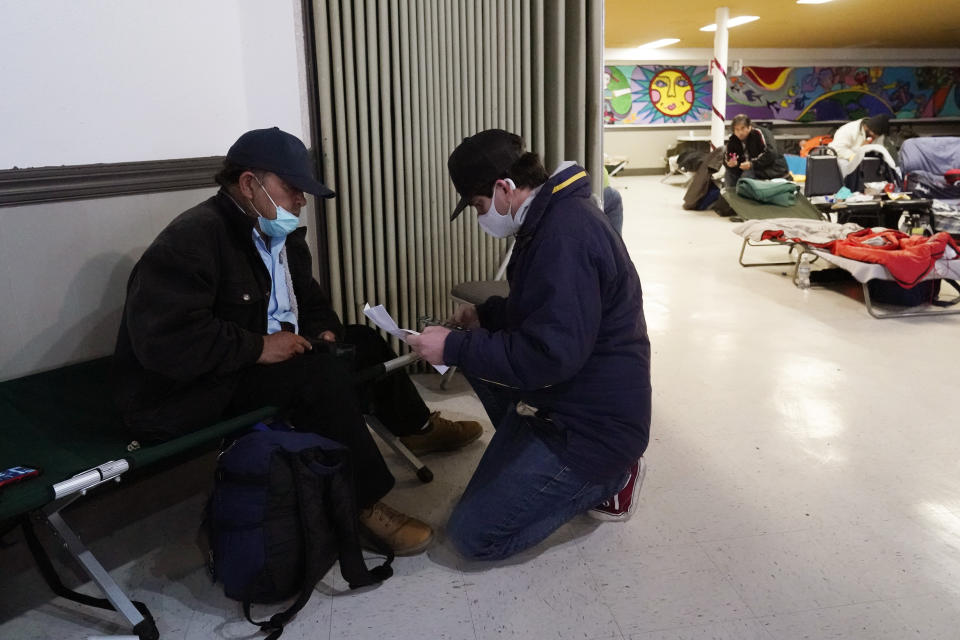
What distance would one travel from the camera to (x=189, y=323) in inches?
78.2

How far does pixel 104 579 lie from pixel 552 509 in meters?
1.19

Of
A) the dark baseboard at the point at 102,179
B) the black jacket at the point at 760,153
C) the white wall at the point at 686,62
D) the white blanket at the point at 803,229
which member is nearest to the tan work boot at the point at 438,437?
the dark baseboard at the point at 102,179

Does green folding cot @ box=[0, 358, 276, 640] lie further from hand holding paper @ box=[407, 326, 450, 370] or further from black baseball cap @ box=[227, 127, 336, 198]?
black baseball cap @ box=[227, 127, 336, 198]

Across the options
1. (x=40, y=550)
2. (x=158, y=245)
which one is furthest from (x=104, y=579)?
(x=158, y=245)

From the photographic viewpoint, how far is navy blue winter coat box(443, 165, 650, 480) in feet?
6.34

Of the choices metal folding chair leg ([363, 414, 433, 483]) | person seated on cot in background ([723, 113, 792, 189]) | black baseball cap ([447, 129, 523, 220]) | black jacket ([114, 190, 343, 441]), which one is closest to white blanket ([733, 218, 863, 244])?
person seated on cot in background ([723, 113, 792, 189])

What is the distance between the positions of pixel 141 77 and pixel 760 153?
8068mm

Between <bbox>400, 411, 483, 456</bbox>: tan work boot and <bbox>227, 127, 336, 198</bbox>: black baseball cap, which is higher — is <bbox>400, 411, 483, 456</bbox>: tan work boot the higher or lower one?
the lower one

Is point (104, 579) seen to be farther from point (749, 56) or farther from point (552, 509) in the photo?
point (749, 56)

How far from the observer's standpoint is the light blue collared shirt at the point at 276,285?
230cm

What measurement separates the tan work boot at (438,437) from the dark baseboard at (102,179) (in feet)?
4.18

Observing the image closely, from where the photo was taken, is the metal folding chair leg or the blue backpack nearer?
the blue backpack

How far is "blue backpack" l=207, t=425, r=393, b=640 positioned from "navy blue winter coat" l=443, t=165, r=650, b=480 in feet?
1.55

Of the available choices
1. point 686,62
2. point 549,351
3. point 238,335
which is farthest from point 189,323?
point 686,62
